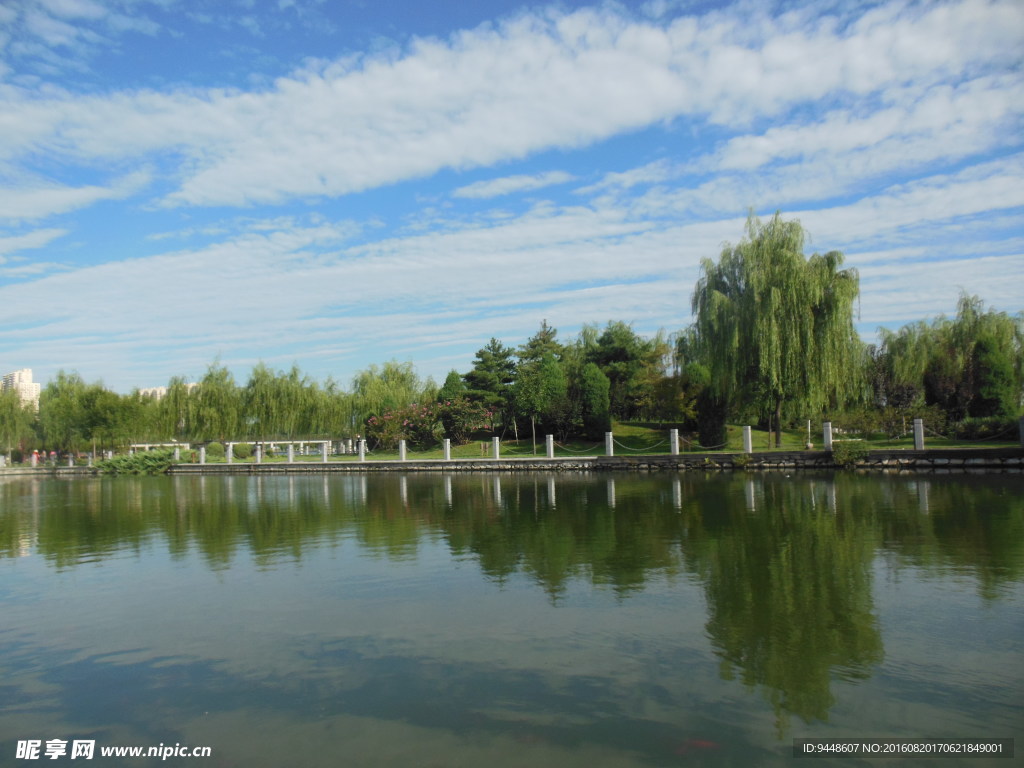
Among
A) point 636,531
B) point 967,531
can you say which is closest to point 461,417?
point 636,531

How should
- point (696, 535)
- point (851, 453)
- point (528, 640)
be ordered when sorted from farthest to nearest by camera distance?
point (851, 453) → point (696, 535) → point (528, 640)

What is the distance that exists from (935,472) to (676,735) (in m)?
19.4

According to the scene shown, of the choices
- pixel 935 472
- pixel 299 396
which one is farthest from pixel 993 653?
pixel 299 396

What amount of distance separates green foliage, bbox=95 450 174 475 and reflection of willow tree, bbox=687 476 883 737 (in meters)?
30.8

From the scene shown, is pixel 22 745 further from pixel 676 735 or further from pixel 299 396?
pixel 299 396

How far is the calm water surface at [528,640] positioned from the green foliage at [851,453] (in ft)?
33.9

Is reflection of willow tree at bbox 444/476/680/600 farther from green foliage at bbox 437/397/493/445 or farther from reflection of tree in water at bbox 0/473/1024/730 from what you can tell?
green foliage at bbox 437/397/493/445

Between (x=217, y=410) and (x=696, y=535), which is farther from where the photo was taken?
(x=217, y=410)

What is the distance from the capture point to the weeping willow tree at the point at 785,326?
79.1 ft

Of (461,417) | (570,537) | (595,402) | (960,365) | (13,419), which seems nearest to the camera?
(570,537)

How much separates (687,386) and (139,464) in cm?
2581

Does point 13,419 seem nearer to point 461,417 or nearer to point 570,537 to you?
point 461,417

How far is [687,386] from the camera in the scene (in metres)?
29.3

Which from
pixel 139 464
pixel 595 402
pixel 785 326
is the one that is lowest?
pixel 139 464
